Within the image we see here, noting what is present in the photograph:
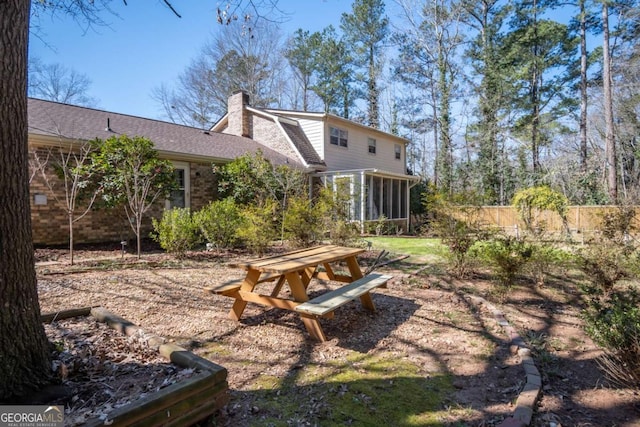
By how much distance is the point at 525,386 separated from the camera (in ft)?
8.63

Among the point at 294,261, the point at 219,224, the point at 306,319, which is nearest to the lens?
the point at 306,319

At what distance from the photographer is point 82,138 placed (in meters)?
9.22

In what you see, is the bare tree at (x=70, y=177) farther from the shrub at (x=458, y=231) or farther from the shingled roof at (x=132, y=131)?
the shrub at (x=458, y=231)

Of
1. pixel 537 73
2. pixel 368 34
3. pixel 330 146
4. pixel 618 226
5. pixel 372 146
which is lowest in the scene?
pixel 618 226

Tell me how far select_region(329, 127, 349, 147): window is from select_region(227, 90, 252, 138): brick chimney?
14.1 feet

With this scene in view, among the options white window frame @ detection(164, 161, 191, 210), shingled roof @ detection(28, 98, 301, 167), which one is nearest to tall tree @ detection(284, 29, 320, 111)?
shingled roof @ detection(28, 98, 301, 167)

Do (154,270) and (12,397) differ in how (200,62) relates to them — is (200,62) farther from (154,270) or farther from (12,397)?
(12,397)

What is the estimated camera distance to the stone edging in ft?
7.22

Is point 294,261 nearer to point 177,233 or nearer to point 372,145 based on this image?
point 177,233

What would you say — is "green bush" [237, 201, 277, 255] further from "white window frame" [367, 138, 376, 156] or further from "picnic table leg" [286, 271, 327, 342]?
"white window frame" [367, 138, 376, 156]

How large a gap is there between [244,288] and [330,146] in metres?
13.4

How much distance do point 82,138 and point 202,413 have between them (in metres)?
9.69

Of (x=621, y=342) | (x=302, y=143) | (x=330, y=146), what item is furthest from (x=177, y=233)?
(x=330, y=146)

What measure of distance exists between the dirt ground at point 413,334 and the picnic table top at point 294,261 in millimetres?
712
